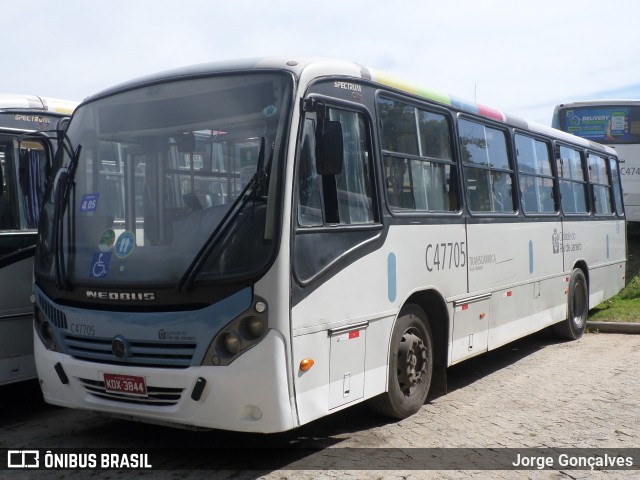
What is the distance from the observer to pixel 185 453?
19.9 ft

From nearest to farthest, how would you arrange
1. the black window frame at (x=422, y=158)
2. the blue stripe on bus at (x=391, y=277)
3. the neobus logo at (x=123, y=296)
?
1. the neobus logo at (x=123, y=296)
2. the blue stripe on bus at (x=391, y=277)
3. the black window frame at (x=422, y=158)

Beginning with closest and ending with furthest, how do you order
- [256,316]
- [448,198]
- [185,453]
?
[256,316] → [185,453] → [448,198]

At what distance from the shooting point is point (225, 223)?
17.5 ft

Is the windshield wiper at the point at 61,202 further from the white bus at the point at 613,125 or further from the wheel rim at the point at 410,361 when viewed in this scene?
the white bus at the point at 613,125

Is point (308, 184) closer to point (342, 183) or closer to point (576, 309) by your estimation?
point (342, 183)

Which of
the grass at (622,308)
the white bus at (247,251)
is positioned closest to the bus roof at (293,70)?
the white bus at (247,251)

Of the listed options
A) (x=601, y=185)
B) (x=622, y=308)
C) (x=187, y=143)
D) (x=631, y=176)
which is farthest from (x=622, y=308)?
(x=187, y=143)

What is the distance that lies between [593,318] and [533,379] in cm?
465

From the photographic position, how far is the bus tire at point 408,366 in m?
6.62

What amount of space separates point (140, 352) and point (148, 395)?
295mm

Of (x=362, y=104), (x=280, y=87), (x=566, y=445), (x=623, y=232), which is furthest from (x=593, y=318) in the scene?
(x=280, y=87)

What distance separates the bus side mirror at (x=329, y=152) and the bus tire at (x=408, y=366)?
65.8 inches

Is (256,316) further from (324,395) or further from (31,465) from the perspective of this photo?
(31,465)

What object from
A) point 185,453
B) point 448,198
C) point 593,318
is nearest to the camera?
point 185,453
